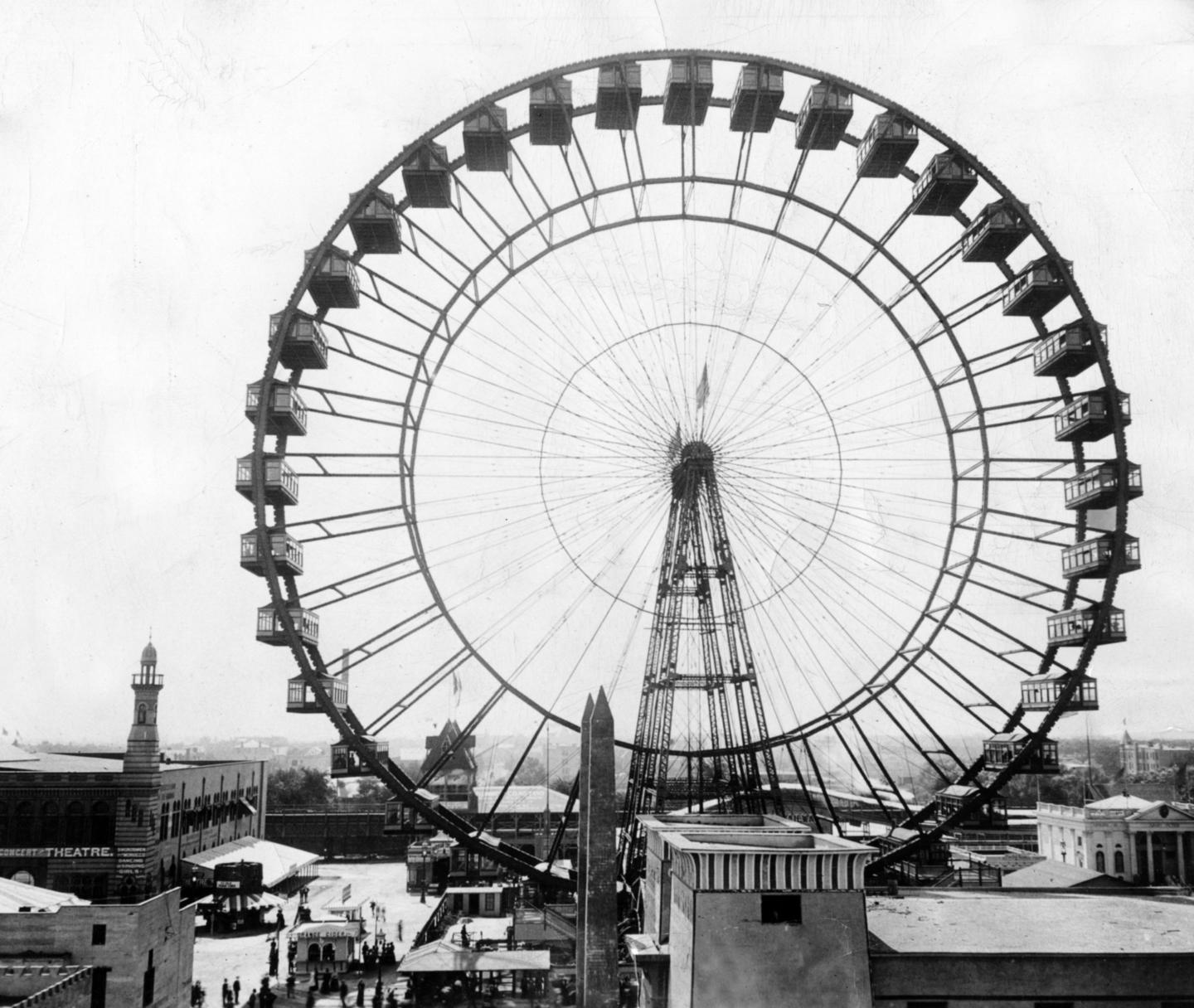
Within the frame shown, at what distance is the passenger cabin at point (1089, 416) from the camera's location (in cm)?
2947

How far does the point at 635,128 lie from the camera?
28219 mm

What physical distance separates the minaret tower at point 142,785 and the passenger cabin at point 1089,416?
37612mm

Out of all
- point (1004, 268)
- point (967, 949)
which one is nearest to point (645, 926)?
point (967, 949)

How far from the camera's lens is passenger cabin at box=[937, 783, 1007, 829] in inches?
1180

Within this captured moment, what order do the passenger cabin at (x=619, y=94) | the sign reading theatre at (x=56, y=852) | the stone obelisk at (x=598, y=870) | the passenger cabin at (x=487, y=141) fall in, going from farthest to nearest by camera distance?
the sign reading theatre at (x=56, y=852), the passenger cabin at (x=487, y=141), the passenger cabin at (x=619, y=94), the stone obelisk at (x=598, y=870)

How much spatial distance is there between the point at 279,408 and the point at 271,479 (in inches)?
75.2

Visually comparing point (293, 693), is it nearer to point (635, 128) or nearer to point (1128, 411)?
point (635, 128)

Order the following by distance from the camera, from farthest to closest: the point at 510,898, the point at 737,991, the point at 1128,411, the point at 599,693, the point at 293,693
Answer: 1. the point at 510,898
2. the point at 1128,411
3. the point at 293,693
4. the point at 599,693
5. the point at 737,991

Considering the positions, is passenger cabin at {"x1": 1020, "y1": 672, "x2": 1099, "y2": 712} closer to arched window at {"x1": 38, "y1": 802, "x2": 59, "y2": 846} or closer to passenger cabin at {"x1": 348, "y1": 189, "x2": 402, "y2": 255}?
passenger cabin at {"x1": 348, "y1": 189, "x2": 402, "y2": 255}

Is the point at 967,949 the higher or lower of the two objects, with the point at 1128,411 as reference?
lower

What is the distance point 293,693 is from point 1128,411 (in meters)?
24.1

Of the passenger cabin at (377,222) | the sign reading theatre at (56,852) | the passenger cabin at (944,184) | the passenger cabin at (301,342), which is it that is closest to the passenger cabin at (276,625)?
the passenger cabin at (301,342)

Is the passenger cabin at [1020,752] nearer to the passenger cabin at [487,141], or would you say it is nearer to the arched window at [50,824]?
the passenger cabin at [487,141]

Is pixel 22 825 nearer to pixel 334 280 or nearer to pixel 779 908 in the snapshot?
pixel 334 280
